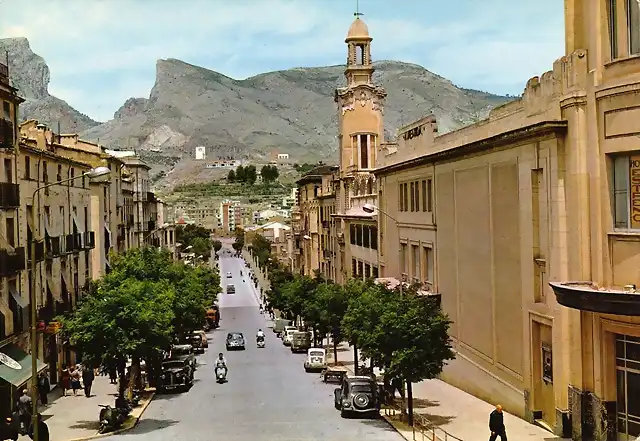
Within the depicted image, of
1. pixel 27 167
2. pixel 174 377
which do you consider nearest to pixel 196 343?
pixel 174 377

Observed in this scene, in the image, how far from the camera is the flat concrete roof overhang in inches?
854

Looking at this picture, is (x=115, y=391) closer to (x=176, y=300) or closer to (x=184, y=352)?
(x=176, y=300)

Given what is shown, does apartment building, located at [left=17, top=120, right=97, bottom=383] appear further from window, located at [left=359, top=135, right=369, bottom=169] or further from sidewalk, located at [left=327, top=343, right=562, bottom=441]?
window, located at [left=359, top=135, right=369, bottom=169]

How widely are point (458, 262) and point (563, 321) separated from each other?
1237cm

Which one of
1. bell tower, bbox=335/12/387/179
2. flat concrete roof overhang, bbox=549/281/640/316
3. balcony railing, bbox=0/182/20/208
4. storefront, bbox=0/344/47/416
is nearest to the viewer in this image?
flat concrete roof overhang, bbox=549/281/640/316

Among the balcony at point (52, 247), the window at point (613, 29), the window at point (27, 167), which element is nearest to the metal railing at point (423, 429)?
the window at point (613, 29)

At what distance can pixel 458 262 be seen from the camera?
3741 cm

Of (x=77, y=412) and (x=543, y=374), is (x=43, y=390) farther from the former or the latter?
(x=543, y=374)

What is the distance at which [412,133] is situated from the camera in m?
47.6

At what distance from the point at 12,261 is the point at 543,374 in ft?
67.9

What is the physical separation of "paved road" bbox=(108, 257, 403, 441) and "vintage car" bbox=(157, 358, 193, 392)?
62 centimetres

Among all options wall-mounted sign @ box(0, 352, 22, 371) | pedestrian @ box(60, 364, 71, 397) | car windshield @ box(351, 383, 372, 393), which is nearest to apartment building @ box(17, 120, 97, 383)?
pedestrian @ box(60, 364, 71, 397)

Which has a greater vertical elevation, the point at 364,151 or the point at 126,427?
the point at 364,151

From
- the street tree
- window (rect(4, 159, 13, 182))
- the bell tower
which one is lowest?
the street tree
